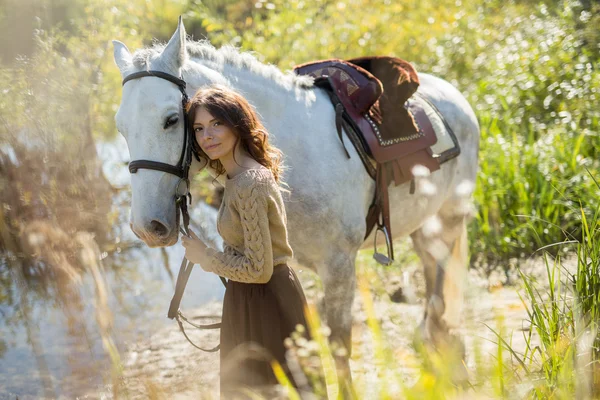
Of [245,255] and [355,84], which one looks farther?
[355,84]

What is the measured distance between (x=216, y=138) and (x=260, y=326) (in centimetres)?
70

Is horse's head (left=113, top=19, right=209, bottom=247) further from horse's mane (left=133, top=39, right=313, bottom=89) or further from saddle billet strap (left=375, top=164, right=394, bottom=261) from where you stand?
saddle billet strap (left=375, top=164, right=394, bottom=261)

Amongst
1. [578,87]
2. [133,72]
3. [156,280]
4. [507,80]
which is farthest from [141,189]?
[507,80]

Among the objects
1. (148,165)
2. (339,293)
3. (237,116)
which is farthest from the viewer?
(339,293)

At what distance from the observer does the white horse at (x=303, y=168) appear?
7.64 feet

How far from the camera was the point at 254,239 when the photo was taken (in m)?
2.09

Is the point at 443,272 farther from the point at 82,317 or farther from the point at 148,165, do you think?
the point at 148,165

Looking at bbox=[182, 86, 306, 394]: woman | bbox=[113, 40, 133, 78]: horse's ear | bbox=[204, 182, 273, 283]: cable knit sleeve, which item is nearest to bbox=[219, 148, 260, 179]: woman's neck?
bbox=[182, 86, 306, 394]: woman

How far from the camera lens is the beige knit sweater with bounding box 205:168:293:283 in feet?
6.82

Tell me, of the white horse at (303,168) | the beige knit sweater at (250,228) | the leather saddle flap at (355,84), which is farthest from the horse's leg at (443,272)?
the beige knit sweater at (250,228)

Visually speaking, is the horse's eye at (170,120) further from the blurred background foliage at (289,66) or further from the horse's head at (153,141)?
the blurred background foliage at (289,66)

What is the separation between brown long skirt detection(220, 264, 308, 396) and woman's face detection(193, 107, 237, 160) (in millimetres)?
476

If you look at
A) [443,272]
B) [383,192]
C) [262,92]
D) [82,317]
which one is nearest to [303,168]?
[262,92]

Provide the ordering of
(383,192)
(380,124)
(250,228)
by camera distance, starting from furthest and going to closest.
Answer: (380,124)
(383,192)
(250,228)
